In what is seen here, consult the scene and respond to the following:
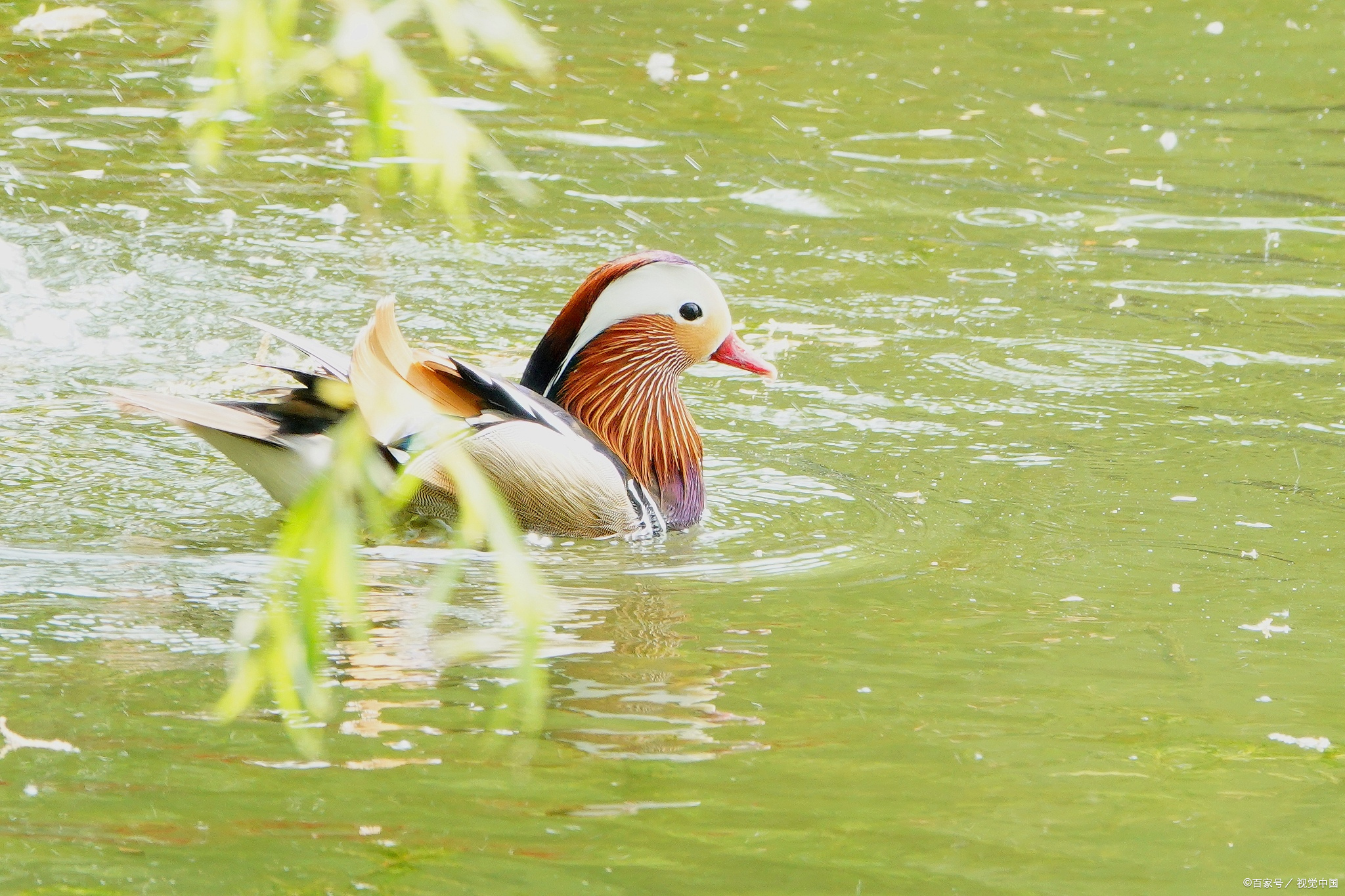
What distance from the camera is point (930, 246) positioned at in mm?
9211

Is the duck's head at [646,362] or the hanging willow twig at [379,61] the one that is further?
the duck's head at [646,362]

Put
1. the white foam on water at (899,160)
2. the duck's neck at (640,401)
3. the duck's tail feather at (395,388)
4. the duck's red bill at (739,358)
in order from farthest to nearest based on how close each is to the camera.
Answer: the white foam on water at (899,160)
the duck's red bill at (739,358)
the duck's neck at (640,401)
the duck's tail feather at (395,388)

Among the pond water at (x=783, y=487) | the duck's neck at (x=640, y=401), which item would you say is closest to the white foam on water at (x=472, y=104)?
the pond water at (x=783, y=487)

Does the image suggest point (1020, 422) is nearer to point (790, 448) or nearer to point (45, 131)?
point (790, 448)

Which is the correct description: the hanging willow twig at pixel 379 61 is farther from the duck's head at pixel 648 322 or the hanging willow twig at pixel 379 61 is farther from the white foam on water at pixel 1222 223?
the white foam on water at pixel 1222 223

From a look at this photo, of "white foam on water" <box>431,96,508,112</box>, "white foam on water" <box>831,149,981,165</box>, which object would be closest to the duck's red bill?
"white foam on water" <box>831,149,981,165</box>

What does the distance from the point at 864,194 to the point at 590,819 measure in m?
6.87

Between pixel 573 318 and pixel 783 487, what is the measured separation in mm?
939

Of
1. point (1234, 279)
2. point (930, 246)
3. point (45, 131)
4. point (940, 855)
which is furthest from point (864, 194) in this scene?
point (940, 855)

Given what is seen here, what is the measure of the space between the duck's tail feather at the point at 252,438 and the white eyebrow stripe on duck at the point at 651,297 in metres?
1.10

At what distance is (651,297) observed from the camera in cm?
602

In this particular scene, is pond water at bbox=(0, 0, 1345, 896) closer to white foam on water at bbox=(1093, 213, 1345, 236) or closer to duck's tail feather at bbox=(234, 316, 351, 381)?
white foam on water at bbox=(1093, 213, 1345, 236)

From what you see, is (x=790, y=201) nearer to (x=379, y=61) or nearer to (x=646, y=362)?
(x=646, y=362)

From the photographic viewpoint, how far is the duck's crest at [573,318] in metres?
5.92
